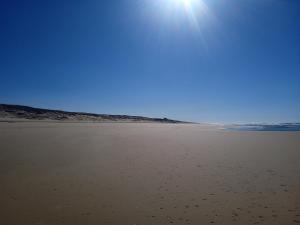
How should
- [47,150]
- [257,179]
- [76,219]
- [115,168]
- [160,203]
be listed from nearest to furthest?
[76,219]
[160,203]
[257,179]
[115,168]
[47,150]

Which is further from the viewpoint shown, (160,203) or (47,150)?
(47,150)

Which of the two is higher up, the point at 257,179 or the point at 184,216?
the point at 257,179

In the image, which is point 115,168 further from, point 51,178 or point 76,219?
point 76,219

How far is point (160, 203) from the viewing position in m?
4.18

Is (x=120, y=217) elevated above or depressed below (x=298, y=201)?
below

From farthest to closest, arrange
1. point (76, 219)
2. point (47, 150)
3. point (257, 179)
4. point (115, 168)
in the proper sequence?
point (47, 150)
point (115, 168)
point (257, 179)
point (76, 219)

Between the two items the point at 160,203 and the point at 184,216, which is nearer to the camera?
the point at 184,216

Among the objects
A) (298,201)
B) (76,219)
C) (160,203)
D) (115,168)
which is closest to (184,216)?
(160,203)

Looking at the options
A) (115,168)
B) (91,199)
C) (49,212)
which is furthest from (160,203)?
(115,168)

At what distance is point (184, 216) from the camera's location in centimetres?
375

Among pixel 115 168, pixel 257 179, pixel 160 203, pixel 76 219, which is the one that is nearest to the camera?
pixel 76 219

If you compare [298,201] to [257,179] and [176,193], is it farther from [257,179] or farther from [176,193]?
[176,193]

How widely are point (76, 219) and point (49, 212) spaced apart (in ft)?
1.83

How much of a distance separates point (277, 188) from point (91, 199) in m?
3.95
